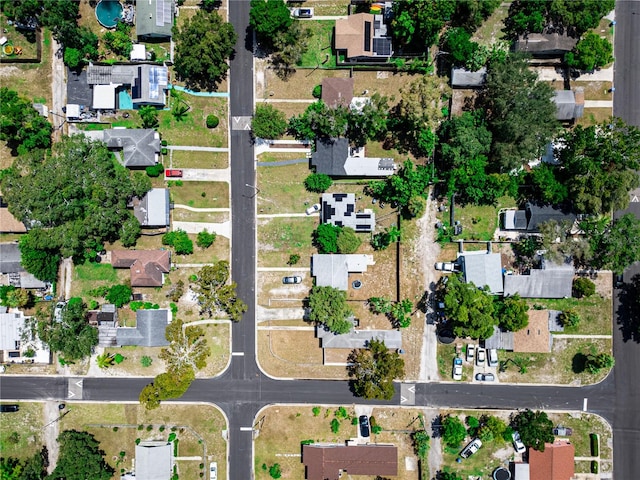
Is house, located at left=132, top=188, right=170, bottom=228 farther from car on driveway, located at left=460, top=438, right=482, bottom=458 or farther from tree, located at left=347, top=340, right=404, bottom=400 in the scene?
car on driveway, located at left=460, top=438, right=482, bottom=458

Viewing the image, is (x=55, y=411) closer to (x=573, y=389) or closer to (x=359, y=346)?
(x=359, y=346)

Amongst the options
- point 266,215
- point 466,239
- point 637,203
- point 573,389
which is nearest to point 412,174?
point 466,239

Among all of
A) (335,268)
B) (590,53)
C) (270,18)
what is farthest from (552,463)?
(270,18)

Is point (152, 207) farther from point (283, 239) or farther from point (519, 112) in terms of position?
point (519, 112)

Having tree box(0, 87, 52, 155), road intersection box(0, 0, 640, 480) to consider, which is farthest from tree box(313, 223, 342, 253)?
tree box(0, 87, 52, 155)

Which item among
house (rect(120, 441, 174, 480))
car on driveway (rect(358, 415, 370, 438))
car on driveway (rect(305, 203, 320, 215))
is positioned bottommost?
house (rect(120, 441, 174, 480))

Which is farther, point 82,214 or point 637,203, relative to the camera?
point 637,203
